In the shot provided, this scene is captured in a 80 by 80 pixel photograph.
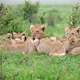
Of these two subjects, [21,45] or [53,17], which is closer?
[21,45]

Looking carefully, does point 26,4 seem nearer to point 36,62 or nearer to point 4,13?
point 4,13

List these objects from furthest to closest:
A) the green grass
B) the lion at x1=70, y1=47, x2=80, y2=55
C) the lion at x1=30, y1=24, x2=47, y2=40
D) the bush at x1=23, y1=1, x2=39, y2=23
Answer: the bush at x1=23, y1=1, x2=39, y2=23
the lion at x1=30, y1=24, x2=47, y2=40
the lion at x1=70, y1=47, x2=80, y2=55
the green grass

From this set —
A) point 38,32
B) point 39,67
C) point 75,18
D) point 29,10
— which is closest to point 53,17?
point 29,10

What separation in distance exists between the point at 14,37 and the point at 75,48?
2.32m

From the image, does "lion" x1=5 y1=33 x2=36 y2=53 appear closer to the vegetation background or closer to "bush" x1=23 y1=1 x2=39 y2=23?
the vegetation background

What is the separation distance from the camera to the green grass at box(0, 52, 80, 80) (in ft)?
29.0

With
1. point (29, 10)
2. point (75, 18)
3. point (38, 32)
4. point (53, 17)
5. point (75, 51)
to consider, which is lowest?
point (53, 17)

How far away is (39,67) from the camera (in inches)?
370

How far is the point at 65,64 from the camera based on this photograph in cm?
991

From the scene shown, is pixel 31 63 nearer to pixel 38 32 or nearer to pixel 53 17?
pixel 38 32

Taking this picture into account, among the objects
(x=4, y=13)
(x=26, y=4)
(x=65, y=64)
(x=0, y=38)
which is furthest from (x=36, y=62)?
(x=26, y=4)

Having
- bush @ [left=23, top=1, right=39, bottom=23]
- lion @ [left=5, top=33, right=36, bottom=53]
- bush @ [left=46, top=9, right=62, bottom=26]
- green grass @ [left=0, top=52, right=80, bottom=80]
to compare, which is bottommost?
bush @ [left=46, top=9, right=62, bottom=26]

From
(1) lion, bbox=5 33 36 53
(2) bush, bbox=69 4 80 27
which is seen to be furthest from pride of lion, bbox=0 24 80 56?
(2) bush, bbox=69 4 80 27

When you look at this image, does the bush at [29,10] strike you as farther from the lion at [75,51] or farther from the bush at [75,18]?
the lion at [75,51]
